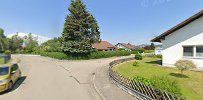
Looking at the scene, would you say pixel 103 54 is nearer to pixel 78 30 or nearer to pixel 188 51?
pixel 78 30

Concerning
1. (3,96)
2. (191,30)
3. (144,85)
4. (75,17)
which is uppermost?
(75,17)

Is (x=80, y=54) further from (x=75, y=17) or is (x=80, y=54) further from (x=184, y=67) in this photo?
(x=184, y=67)

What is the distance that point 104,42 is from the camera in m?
70.9

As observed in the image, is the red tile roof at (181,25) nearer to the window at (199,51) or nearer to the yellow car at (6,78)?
the window at (199,51)

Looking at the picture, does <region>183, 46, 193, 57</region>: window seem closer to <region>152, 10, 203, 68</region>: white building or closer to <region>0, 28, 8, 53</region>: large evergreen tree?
<region>152, 10, 203, 68</region>: white building

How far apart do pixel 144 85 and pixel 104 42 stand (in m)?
61.3

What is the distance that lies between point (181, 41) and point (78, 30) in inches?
927

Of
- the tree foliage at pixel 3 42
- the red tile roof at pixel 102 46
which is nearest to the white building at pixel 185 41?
the red tile roof at pixel 102 46

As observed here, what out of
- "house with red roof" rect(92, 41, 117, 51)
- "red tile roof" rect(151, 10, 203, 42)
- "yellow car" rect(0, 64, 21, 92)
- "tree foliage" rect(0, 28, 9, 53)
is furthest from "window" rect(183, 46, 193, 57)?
"tree foliage" rect(0, 28, 9, 53)

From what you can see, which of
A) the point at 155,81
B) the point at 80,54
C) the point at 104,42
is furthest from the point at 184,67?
the point at 104,42

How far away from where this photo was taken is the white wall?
1844cm

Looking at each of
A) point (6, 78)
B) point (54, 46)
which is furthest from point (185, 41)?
point (54, 46)

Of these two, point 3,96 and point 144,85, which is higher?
point 144,85

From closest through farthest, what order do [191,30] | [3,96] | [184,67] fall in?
[3,96]
[184,67]
[191,30]
